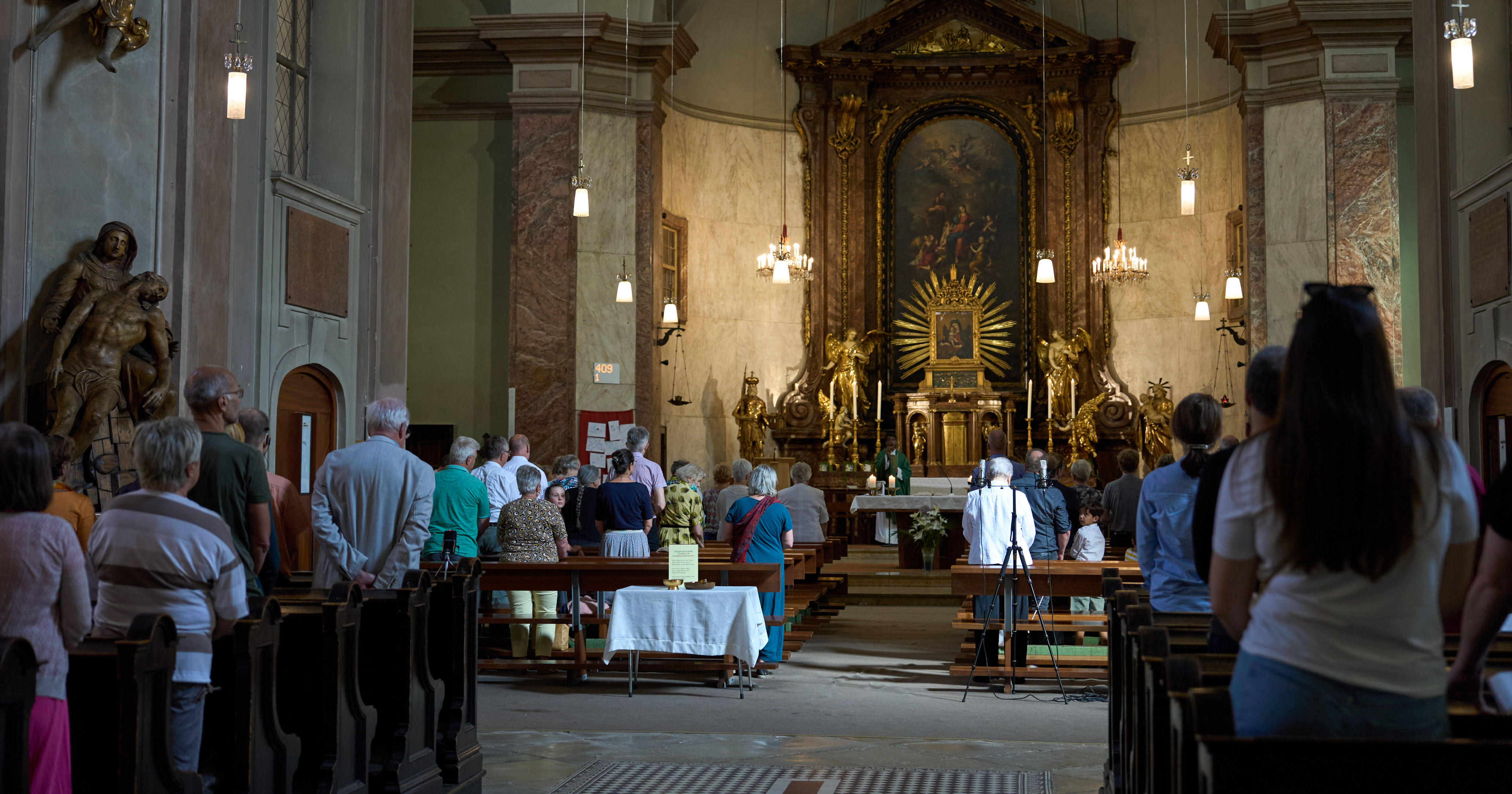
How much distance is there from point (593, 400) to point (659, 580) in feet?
27.2

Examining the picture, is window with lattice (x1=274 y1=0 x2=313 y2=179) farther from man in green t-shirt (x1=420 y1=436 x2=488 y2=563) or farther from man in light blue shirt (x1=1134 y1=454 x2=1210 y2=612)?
man in light blue shirt (x1=1134 y1=454 x2=1210 y2=612)

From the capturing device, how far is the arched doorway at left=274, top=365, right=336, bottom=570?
11.9 meters

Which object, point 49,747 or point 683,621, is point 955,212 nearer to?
point 683,621

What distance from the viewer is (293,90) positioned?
496 inches

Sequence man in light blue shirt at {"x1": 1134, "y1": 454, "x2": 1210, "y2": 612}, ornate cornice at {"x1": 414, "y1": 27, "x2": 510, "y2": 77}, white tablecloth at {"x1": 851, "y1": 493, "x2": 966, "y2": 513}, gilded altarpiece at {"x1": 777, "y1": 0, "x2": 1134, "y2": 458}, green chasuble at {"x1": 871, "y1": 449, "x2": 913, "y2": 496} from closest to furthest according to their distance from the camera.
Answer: man in light blue shirt at {"x1": 1134, "y1": 454, "x2": 1210, "y2": 612}
white tablecloth at {"x1": 851, "y1": 493, "x2": 966, "y2": 513}
ornate cornice at {"x1": 414, "y1": 27, "x2": 510, "y2": 77}
green chasuble at {"x1": 871, "y1": 449, "x2": 913, "y2": 496}
gilded altarpiece at {"x1": 777, "y1": 0, "x2": 1134, "y2": 458}

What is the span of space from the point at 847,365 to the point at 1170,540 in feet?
50.9

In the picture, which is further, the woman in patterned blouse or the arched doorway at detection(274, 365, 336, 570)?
the arched doorway at detection(274, 365, 336, 570)

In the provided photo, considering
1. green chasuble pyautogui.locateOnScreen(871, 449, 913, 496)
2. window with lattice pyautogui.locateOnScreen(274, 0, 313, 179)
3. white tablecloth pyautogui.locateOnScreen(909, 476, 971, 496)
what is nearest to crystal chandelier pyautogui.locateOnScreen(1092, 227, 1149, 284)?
white tablecloth pyautogui.locateOnScreen(909, 476, 971, 496)

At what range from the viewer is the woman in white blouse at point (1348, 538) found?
2449mm

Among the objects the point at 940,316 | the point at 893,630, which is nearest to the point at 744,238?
the point at 940,316

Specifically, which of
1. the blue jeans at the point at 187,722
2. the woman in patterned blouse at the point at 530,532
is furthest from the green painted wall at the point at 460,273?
the blue jeans at the point at 187,722

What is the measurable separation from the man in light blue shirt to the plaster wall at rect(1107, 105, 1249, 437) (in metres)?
15.2

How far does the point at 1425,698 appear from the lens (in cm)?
251

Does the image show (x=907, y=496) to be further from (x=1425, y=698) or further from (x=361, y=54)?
(x=1425, y=698)
